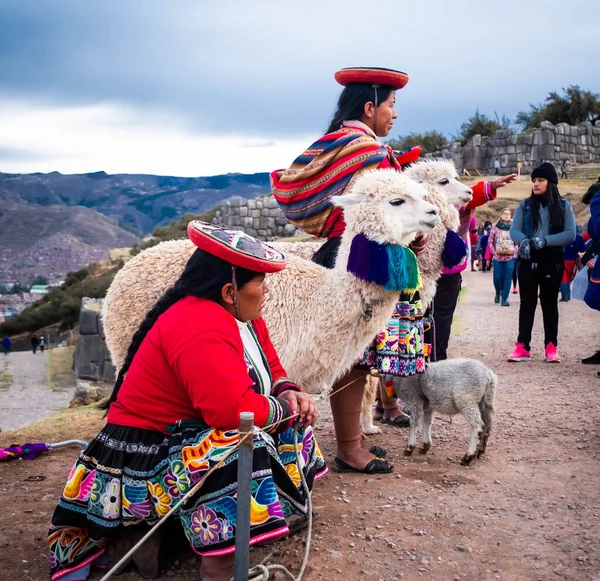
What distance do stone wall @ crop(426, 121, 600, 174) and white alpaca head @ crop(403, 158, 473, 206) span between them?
97.9 feet

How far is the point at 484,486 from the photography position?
146 inches

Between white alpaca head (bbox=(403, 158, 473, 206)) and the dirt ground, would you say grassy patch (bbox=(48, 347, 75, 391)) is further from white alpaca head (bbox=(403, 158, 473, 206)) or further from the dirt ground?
white alpaca head (bbox=(403, 158, 473, 206))

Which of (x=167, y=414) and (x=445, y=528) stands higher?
(x=167, y=414)

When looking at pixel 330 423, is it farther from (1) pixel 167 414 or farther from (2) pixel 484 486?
(1) pixel 167 414

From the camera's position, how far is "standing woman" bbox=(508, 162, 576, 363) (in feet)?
22.0

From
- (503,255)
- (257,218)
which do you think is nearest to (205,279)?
(503,255)

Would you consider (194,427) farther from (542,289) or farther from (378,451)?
(542,289)

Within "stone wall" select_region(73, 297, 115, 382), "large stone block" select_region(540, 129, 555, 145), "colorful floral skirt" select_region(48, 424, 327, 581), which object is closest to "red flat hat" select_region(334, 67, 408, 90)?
"colorful floral skirt" select_region(48, 424, 327, 581)

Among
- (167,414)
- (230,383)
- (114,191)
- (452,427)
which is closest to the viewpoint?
(230,383)

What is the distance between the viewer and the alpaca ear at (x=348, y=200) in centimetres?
369

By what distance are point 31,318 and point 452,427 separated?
21.6 metres

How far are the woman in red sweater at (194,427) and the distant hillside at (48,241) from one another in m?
24.7

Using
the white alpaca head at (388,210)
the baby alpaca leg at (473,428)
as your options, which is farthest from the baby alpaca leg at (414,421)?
the white alpaca head at (388,210)

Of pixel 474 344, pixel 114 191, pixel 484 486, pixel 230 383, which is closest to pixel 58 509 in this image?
pixel 230 383
